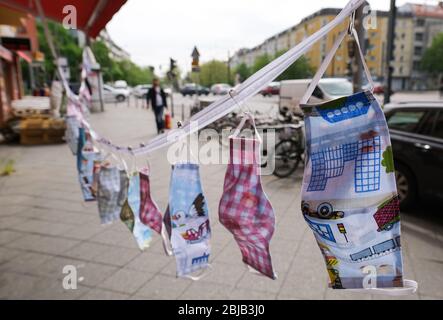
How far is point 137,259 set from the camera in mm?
3525

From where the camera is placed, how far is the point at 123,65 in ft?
189

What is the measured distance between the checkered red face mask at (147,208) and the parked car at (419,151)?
12.5ft

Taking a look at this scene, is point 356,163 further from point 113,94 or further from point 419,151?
point 113,94

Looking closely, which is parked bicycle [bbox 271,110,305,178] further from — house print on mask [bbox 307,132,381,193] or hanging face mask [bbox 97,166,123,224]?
house print on mask [bbox 307,132,381,193]

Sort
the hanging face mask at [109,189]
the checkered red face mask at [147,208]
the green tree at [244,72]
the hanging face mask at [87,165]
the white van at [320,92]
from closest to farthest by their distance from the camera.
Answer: the checkered red face mask at [147,208]
the hanging face mask at [109,189]
the green tree at [244,72]
the hanging face mask at [87,165]
the white van at [320,92]

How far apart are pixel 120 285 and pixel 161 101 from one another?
369 inches

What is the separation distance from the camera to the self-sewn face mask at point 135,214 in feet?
7.20

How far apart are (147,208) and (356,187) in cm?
141

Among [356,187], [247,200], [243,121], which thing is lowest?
[247,200]

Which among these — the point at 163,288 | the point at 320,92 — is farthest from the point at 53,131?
the point at 163,288

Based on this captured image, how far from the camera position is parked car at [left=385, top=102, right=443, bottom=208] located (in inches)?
170

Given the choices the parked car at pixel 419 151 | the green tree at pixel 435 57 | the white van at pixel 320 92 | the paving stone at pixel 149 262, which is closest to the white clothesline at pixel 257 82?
the paving stone at pixel 149 262

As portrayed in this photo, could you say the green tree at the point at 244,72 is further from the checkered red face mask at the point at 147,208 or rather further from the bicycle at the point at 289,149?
the bicycle at the point at 289,149
